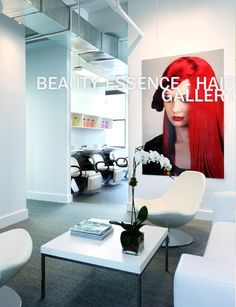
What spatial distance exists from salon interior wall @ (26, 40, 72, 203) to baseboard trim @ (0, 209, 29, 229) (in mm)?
1203

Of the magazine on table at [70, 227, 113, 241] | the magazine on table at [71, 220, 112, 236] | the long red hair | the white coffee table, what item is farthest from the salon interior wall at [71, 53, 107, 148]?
the white coffee table

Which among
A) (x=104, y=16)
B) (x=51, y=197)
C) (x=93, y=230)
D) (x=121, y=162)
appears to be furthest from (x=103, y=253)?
(x=121, y=162)

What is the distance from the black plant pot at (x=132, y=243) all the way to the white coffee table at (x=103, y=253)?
0.11ft

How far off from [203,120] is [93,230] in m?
2.65

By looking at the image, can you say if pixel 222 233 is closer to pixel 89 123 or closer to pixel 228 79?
pixel 228 79

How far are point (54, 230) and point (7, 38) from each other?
2.84 meters

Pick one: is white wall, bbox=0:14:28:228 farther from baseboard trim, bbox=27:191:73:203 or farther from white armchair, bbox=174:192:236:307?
white armchair, bbox=174:192:236:307

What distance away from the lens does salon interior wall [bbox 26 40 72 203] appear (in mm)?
5352

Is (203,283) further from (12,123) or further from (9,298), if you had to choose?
(12,123)

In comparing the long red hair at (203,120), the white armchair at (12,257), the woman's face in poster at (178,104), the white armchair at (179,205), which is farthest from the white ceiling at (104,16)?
the white armchair at (12,257)

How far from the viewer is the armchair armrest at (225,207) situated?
8.66 ft

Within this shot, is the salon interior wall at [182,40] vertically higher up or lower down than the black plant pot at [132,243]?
higher up

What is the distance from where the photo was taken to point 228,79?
393cm

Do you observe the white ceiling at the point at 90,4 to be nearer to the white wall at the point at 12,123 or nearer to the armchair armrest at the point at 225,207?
the white wall at the point at 12,123
